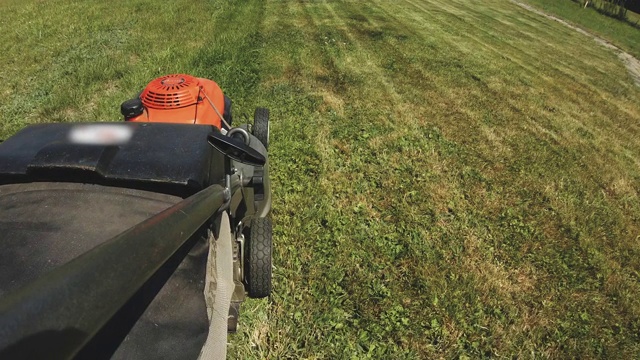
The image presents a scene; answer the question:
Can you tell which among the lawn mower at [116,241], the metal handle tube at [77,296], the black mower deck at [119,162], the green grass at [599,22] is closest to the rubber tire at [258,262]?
the lawn mower at [116,241]

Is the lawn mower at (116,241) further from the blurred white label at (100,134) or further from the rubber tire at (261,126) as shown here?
the rubber tire at (261,126)

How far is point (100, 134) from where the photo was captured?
199 cm

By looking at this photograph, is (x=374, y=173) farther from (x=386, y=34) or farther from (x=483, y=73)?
(x=386, y=34)

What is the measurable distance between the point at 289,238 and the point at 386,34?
9.59 metres

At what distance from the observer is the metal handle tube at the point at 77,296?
0.67 metres

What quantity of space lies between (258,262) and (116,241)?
2278 mm

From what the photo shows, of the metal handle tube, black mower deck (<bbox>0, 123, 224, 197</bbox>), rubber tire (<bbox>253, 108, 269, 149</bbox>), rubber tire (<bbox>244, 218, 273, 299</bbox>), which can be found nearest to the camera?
the metal handle tube

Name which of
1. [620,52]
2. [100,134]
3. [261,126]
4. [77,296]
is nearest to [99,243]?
[100,134]

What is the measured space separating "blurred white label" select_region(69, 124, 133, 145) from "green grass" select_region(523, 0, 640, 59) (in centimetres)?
1941

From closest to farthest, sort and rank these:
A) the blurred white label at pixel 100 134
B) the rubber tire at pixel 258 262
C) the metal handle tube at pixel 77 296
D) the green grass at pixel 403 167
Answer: the metal handle tube at pixel 77 296 < the blurred white label at pixel 100 134 < the rubber tire at pixel 258 262 < the green grass at pixel 403 167

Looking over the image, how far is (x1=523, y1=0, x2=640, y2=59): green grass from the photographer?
17.9 m

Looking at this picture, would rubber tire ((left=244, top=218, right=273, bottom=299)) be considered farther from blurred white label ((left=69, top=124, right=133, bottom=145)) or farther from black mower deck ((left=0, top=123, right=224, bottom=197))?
blurred white label ((left=69, top=124, right=133, bottom=145))

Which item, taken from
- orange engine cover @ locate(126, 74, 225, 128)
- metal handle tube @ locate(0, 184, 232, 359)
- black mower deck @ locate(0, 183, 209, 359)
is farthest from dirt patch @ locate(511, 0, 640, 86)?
metal handle tube @ locate(0, 184, 232, 359)

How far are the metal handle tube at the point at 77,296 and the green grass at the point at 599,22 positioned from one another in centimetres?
1994
